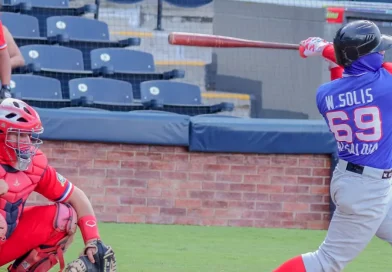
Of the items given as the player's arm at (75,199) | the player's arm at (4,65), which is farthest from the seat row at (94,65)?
the player's arm at (75,199)

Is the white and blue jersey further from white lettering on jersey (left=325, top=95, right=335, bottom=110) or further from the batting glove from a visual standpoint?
the batting glove

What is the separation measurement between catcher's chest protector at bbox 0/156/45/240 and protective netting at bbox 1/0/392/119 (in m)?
3.75

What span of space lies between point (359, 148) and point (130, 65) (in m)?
5.60

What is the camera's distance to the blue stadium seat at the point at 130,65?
9.27 meters

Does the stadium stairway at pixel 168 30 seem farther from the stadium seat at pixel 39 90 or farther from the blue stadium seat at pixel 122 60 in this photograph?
the stadium seat at pixel 39 90

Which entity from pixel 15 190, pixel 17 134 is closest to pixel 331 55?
pixel 17 134

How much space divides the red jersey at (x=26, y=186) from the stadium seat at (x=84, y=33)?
194 inches

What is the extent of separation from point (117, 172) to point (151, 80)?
6.62ft

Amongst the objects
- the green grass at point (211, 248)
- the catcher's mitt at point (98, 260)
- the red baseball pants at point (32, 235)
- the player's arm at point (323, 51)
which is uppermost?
the player's arm at point (323, 51)

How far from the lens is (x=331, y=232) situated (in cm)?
413

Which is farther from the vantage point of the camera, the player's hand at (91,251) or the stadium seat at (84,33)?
the stadium seat at (84,33)

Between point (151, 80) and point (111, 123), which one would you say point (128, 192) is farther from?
point (151, 80)

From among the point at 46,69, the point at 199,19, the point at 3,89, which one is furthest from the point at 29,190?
the point at 199,19

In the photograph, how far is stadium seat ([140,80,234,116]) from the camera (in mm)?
8891
